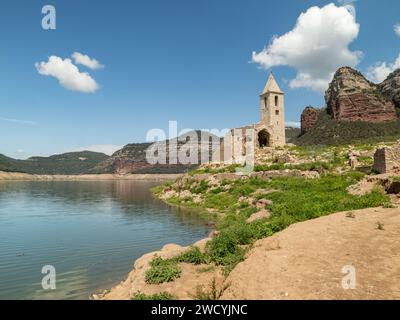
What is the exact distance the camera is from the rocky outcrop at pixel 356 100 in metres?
107

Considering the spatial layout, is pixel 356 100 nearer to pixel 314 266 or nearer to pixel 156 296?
pixel 314 266

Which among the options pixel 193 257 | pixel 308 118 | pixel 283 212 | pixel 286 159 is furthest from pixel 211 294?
pixel 308 118

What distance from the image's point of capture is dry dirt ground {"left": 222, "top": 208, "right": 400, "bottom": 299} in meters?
7.07

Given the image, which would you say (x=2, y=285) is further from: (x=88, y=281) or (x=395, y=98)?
(x=395, y=98)

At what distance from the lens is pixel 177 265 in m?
11.5

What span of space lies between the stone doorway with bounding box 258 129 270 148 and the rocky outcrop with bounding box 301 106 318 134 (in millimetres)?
83801

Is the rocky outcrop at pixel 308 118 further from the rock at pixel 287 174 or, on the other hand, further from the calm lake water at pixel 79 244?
the calm lake water at pixel 79 244

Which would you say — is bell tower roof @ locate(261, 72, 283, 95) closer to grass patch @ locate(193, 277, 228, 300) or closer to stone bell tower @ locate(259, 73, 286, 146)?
stone bell tower @ locate(259, 73, 286, 146)

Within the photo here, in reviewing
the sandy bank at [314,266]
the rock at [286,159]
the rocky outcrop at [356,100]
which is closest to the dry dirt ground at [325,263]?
the sandy bank at [314,266]

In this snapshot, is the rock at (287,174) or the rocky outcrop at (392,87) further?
the rocky outcrop at (392,87)

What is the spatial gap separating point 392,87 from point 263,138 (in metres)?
87.2

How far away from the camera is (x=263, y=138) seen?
53.1m

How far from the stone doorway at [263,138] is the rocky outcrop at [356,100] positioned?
67.1 meters

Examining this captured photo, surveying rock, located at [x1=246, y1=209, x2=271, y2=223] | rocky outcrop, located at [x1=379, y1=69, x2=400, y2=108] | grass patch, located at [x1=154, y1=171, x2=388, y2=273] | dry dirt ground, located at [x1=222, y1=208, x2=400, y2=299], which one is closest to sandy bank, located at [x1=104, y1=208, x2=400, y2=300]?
dry dirt ground, located at [x1=222, y1=208, x2=400, y2=299]
